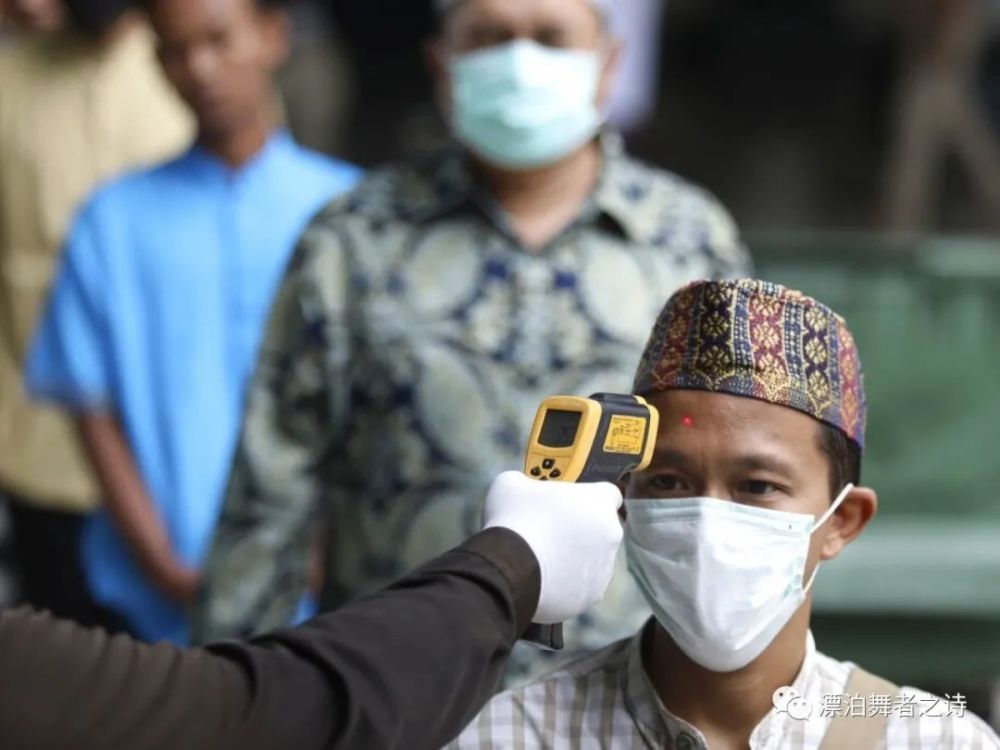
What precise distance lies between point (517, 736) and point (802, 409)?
52cm

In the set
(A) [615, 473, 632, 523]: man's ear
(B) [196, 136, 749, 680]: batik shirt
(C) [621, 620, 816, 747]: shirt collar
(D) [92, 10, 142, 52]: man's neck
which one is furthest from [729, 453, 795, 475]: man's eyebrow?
(D) [92, 10, 142, 52]: man's neck

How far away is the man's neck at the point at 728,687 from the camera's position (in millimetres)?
2275

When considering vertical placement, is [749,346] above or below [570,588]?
above

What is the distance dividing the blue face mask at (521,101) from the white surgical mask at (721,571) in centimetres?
98

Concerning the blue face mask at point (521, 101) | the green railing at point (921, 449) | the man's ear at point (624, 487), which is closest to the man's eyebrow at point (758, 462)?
the man's ear at point (624, 487)

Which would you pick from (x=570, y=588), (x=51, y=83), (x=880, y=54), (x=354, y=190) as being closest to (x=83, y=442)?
(x=51, y=83)

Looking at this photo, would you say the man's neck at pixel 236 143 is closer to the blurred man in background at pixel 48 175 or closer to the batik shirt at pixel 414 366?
the blurred man in background at pixel 48 175

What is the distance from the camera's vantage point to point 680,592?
2.22m

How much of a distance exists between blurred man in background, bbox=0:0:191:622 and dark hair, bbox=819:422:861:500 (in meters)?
2.37

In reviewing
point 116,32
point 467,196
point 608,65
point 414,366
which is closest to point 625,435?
point 414,366

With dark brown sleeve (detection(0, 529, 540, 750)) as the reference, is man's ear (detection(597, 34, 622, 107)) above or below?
above

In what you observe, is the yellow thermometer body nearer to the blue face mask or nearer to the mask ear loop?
the mask ear loop

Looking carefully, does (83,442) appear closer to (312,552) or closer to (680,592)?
(312,552)

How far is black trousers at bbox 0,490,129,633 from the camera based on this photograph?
4195 mm
